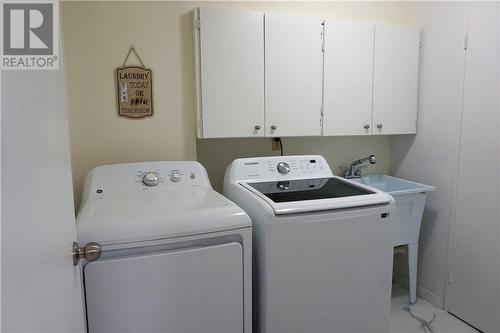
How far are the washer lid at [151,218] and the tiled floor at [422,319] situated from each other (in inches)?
59.3

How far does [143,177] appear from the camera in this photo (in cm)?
184

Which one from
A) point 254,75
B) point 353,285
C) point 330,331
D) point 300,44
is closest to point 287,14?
point 300,44

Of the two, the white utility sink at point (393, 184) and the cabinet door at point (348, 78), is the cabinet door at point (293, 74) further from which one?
the white utility sink at point (393, 184)

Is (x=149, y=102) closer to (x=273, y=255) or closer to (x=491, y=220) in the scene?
(x=273, y=255)

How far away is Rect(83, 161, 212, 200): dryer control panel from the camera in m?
1.77

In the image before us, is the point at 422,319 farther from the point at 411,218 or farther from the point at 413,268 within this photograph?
the point at 411,218

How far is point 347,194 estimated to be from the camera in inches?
69.4

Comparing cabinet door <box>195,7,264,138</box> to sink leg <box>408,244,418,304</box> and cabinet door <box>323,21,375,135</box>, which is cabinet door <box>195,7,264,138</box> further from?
sink leg <box>408,244,418,304</box>

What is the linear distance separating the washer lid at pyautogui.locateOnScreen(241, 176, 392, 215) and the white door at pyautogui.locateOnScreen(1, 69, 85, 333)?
88 cm

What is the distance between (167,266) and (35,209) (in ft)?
2.58

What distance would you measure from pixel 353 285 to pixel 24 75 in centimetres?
155

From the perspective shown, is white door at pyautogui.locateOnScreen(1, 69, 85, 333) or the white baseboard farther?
the white baseboard

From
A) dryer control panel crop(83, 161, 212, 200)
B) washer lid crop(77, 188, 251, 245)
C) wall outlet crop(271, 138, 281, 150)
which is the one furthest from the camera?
wall outlet crop(271, 138, 281, 150)

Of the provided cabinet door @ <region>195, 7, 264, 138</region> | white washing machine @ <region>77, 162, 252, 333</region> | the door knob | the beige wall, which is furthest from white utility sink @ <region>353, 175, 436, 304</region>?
the door knob
